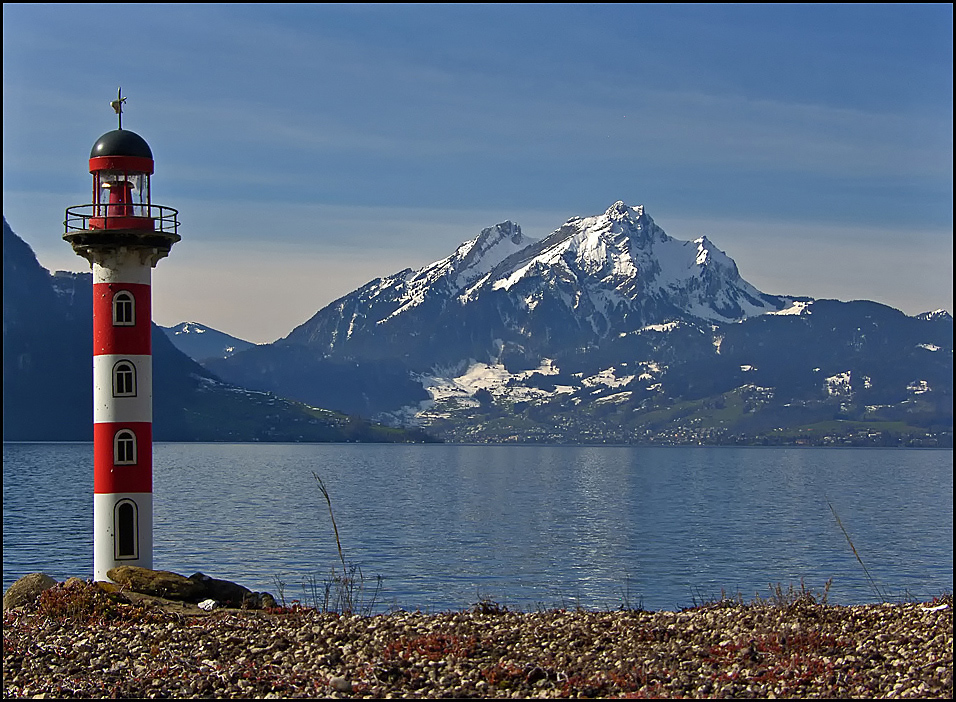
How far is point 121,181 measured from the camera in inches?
1379

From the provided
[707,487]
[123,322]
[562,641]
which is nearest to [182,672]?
[562,641]

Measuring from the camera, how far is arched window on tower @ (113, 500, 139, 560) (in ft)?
110

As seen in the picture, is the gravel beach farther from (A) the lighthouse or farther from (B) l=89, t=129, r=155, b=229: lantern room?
(B) l=89, t=129, r=155, b=229: lantern room

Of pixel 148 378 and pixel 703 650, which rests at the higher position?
pixel 148 378

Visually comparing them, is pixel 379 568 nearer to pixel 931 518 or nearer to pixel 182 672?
pixel 182 672

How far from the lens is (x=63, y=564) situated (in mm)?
65000

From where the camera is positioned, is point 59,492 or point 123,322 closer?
point 123,322

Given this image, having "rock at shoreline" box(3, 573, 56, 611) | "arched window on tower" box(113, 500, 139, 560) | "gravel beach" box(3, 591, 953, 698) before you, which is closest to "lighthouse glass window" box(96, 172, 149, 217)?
"arched window on tower" box(113, 500, 139, 560)

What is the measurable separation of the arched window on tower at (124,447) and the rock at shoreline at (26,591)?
156 inches

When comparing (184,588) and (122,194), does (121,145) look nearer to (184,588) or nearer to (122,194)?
(122,194)

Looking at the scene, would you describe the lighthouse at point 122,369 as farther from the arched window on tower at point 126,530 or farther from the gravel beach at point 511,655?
the gravel beach at point 511,655

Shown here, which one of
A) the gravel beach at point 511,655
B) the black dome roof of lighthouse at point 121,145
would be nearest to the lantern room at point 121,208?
the black dome roof of lighthouse at point 121,145

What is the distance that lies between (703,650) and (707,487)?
154640 millimetres

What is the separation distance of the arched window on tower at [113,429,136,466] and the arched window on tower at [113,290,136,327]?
2.99 meters
